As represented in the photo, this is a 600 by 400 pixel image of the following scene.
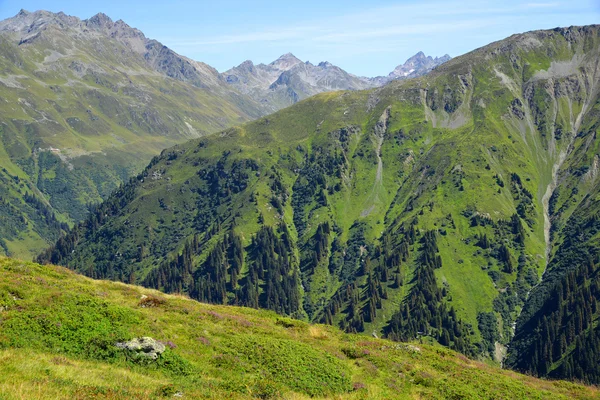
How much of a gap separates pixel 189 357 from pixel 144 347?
4061mm

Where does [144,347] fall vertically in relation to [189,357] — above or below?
above

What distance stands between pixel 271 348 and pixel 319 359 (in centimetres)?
447

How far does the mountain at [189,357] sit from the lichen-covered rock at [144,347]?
16 cm

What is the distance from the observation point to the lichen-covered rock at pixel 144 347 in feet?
115

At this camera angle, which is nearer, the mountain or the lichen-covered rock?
the mountain

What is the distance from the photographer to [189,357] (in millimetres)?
37906

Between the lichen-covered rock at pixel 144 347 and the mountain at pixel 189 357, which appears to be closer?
the mountain at pixel 189 357

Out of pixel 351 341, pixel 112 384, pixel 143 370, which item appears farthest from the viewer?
pixel 351 341

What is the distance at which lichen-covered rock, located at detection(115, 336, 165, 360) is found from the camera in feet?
115

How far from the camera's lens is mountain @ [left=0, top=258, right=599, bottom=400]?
28.2 metres

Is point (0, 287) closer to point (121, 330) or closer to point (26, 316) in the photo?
point (26, 316)

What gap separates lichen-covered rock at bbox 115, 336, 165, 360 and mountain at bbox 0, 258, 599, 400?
0.54 ft

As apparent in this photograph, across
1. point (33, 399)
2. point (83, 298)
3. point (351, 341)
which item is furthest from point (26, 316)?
point (351, 341)

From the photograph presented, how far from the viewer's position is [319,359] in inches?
1672
